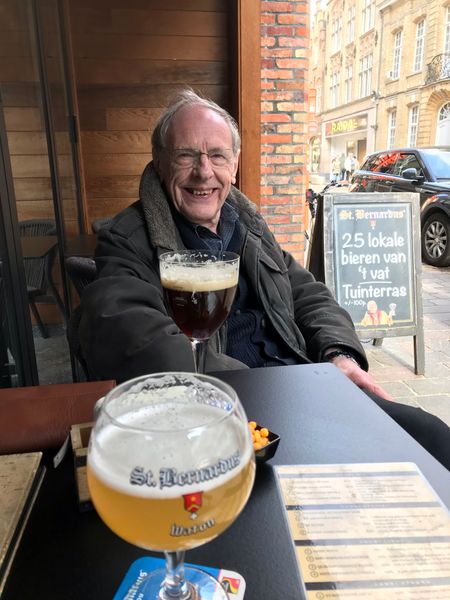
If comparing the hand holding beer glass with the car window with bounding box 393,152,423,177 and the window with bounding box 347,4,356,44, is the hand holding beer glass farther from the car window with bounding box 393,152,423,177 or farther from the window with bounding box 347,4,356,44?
the window with bounding box 347,4,356,44

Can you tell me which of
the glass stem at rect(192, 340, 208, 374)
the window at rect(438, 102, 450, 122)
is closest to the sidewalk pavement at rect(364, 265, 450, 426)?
the glass stem at rect(192, 340, 208, 374)

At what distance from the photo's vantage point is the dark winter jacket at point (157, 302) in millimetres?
1217

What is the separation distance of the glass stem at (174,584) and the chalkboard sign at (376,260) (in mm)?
2836

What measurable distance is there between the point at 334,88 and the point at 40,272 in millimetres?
42863

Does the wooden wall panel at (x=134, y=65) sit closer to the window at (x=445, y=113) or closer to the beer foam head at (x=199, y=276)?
the beer foam head at (x=199, y=276)

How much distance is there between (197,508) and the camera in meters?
0.45

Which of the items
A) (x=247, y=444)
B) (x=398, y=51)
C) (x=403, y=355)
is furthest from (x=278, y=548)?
(x=398, y=51)

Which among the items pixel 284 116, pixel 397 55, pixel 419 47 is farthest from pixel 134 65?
pixel 397 55

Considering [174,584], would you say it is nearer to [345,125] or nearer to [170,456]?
[170,456]

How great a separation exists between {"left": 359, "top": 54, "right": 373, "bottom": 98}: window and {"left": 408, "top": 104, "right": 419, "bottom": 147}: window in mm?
6936

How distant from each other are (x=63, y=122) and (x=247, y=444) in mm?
3466

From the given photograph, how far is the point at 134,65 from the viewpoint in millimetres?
3641

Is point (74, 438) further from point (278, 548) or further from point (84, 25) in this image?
point (84, 25)

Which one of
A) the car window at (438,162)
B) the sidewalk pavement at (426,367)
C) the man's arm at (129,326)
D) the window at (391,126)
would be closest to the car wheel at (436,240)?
the car window at (438,162)
